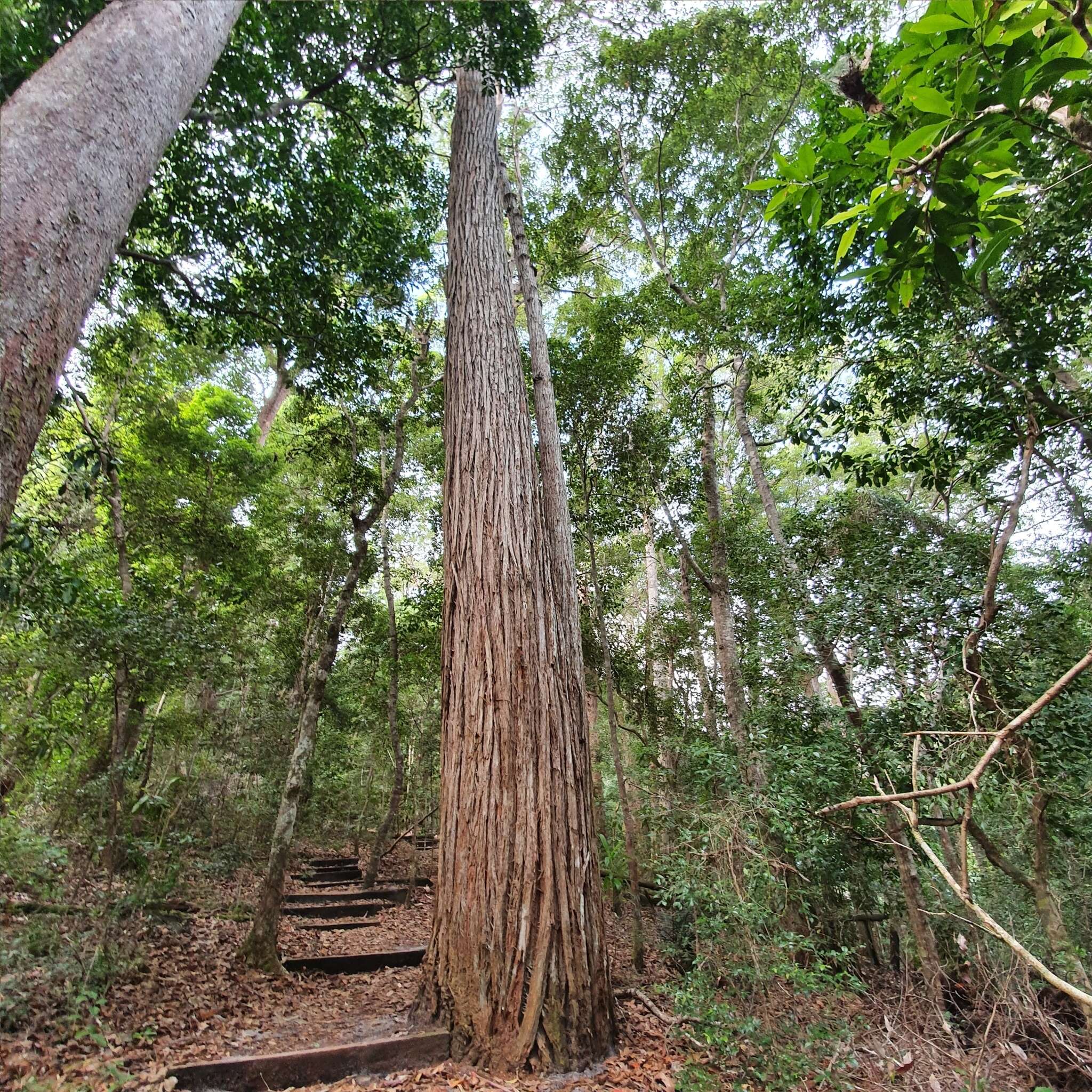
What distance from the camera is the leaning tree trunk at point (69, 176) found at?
1.34 m

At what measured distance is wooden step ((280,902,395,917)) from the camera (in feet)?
21.9

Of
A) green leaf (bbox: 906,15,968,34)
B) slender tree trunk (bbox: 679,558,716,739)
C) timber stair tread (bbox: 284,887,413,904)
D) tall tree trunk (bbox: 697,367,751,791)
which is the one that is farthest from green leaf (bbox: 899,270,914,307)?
timber stair tread (bbox: 284,887,413,904)

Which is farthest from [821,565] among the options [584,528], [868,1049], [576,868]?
[576,868]

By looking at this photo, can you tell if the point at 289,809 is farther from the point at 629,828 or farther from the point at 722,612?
the point at 722,612

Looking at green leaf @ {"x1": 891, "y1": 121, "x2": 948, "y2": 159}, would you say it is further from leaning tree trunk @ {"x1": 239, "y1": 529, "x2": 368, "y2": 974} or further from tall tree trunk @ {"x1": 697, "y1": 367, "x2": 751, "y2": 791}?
leaning tree trunk @ {"x1": 239, "y1": 529, "x2": 368, "y2": 974}

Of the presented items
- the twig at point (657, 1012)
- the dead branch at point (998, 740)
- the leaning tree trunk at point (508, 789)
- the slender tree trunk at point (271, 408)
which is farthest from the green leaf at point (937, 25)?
the slender tree trunk at point (271, 408)

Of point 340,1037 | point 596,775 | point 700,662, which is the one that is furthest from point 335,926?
point 700,662

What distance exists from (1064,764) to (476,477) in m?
4.07

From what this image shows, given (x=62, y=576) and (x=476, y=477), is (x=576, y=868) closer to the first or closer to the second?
(x=476, y=477)

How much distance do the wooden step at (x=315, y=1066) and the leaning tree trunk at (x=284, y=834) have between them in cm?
235

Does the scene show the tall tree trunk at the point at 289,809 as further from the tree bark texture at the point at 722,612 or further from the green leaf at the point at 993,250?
the green leaf at the point at 993,250

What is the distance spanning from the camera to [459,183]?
4.50 m

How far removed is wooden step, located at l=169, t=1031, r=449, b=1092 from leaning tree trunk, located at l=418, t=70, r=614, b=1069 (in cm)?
13

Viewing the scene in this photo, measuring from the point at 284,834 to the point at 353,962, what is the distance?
127cm
